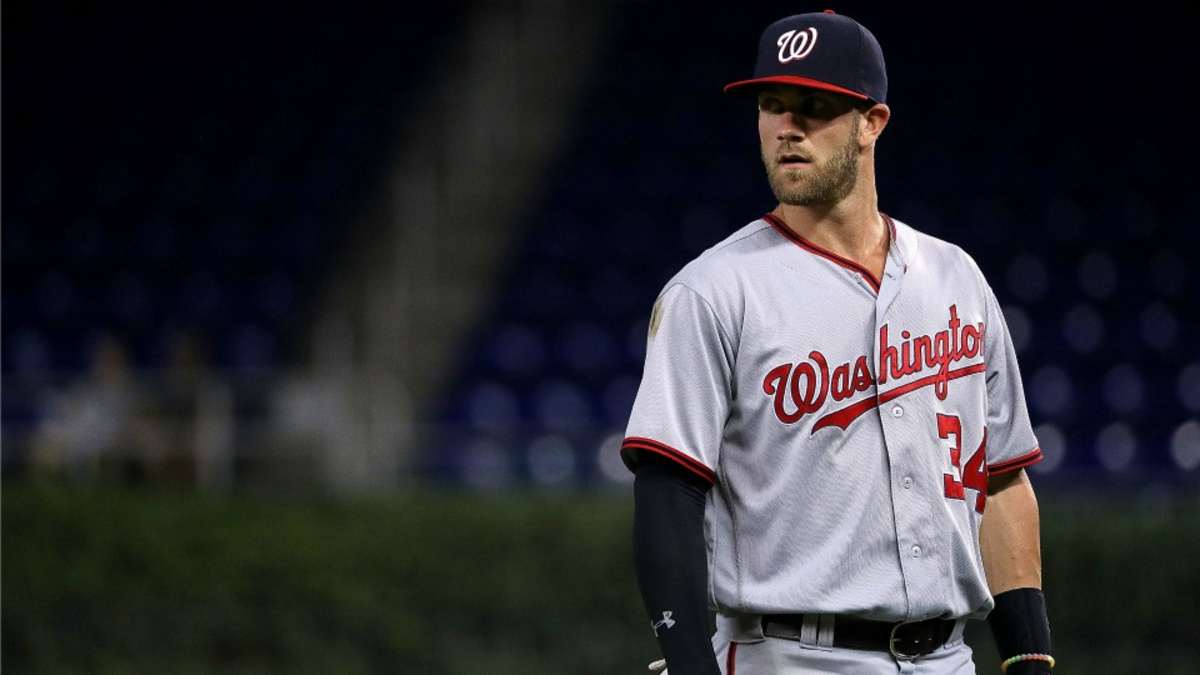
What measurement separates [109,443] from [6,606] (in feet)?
4.30

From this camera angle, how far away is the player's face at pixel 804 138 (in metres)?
2.80

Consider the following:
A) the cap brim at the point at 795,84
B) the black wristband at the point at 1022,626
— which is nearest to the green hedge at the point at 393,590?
the black wristband at the point at 1022,626

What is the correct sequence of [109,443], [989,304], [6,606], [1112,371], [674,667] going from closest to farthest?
[674,667], [989,304], [6,606], [109,443], [1112,371]

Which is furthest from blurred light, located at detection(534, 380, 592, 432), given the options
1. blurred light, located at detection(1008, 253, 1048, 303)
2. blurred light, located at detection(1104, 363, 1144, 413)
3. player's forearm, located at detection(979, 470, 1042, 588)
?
player's forearm, located at detection(979, 470, 1042, 588)

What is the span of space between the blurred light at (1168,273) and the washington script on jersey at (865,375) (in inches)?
345

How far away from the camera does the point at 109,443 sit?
8586mm

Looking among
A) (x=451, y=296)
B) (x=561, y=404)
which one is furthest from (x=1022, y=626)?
(x=451, y=296)

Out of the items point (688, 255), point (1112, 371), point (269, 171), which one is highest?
point (269, 171)

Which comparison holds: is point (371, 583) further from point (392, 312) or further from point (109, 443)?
point (392, 312)

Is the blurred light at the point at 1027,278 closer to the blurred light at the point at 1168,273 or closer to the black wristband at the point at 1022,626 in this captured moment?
the blurred light at the point at 1168,273

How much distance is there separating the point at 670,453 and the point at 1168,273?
9.35 meters

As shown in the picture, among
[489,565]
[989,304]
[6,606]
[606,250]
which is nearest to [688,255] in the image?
[606,250]

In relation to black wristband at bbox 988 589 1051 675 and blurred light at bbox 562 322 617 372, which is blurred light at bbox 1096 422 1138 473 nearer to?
blurred light at bbox 562 322 617 372

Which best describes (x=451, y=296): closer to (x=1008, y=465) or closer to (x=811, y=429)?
(x=1008, y=465)
